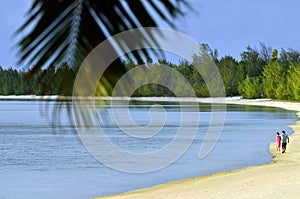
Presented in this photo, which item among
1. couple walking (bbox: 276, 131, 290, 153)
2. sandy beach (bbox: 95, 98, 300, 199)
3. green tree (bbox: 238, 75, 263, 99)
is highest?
green tree (bbox: 238, 75, 263, 99)

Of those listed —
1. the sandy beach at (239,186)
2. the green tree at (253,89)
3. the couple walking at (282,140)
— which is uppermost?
the green tree at (253,89)

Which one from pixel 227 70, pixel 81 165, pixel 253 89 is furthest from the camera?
pixel 253 89

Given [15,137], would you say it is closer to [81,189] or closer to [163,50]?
[81,189]

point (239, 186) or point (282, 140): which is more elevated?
point (282, 140)

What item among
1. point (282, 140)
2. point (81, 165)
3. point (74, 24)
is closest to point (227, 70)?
point (74, 24)

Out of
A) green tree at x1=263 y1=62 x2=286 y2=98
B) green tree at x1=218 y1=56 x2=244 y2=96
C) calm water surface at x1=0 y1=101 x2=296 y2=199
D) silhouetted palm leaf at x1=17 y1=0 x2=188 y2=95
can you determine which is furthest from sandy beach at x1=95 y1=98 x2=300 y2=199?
green tree at x1=263 y1=62 x2=286 y2=98

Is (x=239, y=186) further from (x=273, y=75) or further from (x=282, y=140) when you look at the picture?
(x=273, y=75)

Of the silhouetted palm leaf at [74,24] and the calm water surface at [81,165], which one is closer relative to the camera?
the silhouetted palm leaf at [74,24]

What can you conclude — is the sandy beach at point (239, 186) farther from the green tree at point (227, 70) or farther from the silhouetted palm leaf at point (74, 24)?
the silhouetted palm leaf at point (74, 24)

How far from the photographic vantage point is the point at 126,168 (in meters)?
28.6

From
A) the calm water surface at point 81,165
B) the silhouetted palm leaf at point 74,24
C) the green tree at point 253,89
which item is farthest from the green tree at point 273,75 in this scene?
the silhouetted palm leaf at point 74,24

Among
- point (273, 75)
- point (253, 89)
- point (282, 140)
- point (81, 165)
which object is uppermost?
point (273, 75)

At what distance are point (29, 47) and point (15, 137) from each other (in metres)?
46.7

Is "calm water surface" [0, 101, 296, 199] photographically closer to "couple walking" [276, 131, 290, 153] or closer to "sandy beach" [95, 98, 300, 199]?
"couple walking" [276, 131, 290, 153]
